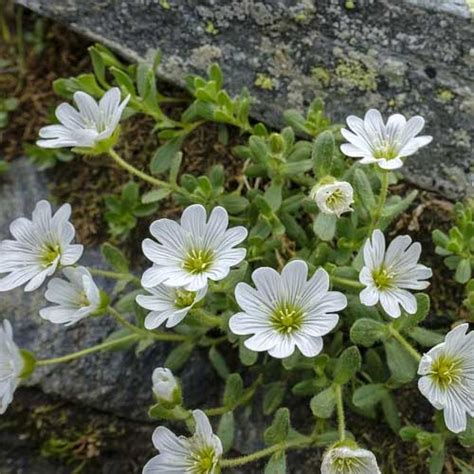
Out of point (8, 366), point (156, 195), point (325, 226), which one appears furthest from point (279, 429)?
point (156, 195)

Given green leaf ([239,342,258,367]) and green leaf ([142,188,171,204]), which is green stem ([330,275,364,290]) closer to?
green leaf ([239,342,258,367])

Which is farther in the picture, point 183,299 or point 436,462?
point 436,462

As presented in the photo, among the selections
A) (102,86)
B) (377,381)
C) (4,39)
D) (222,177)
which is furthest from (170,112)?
(377,381)

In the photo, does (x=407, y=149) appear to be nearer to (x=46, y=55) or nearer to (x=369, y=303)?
(x=369, y=303)

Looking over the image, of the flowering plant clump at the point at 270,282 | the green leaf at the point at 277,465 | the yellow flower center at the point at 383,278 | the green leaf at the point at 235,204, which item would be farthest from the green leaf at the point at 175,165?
the green leaf at the point at 277,465

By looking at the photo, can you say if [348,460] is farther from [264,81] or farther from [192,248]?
[264,81]

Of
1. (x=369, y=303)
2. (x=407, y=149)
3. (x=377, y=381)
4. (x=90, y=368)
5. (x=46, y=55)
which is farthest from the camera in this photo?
(x=46, y=55)

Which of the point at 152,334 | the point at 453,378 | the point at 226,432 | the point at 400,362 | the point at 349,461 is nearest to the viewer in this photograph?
the point at 349,461
